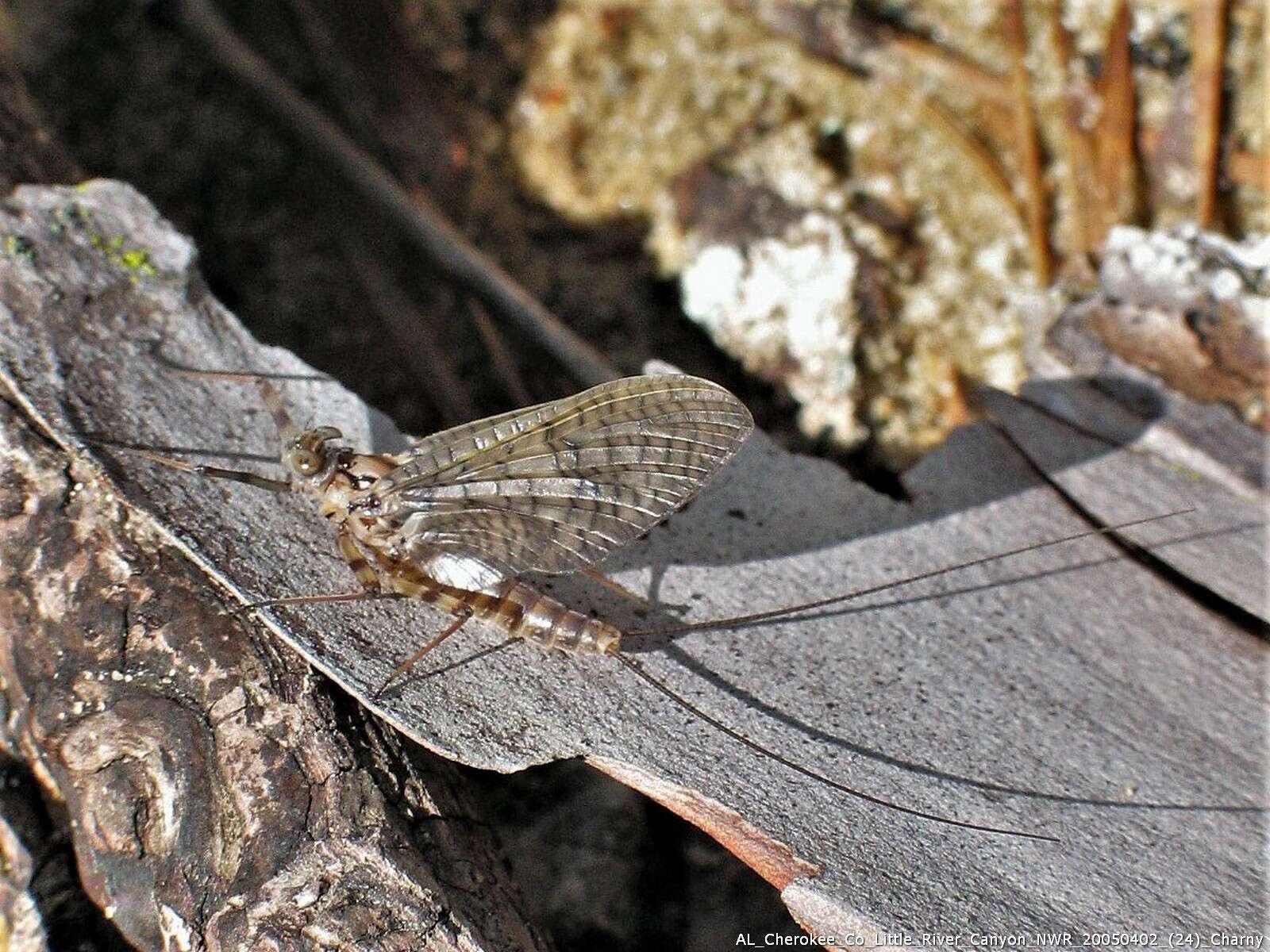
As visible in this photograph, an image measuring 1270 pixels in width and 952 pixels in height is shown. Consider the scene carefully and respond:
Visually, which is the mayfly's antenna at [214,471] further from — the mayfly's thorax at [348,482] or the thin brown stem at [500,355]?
the thin brown stem at [500,355]

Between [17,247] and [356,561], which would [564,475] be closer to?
[356,561]

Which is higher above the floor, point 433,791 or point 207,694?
point 207,694

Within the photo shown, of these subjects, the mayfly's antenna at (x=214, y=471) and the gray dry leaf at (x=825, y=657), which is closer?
the gray dry leaf at (x=825, y=657)

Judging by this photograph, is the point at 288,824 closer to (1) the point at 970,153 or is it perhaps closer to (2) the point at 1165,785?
(2) the point at 1165,785

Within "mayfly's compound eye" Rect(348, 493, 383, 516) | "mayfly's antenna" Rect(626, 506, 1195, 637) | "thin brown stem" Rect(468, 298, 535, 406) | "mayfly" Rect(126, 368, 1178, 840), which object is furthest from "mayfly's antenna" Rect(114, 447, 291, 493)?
"thin brown stem" Rect(468, 298, 535, 406)

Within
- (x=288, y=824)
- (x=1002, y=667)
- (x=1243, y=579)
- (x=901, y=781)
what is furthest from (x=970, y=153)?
(x=288, y=824)

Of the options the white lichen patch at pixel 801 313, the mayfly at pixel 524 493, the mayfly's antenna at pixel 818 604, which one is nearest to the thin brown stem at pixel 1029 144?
the white lichen patch at pixel 801 313

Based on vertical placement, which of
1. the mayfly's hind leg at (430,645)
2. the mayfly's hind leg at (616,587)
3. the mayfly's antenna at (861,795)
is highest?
the mayfly's hind leg at (616,587)

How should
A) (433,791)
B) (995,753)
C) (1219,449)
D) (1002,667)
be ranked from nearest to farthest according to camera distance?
(433,791)
(995,753)
(1002,667)
(1219,449)
